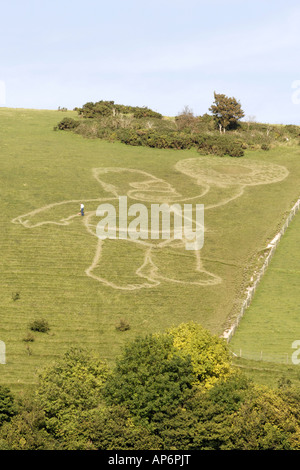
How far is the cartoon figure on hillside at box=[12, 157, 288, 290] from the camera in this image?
72188 mm

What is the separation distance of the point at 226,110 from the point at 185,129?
1019 centimetres

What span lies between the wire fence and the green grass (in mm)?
472

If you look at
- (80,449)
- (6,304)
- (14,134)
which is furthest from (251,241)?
(14,134)

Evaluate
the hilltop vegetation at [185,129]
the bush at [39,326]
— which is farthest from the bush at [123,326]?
the hilltop vegetation at [185,129]

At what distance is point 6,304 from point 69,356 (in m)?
19.1

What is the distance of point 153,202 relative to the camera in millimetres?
93750

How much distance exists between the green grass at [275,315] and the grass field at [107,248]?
2.14 metres

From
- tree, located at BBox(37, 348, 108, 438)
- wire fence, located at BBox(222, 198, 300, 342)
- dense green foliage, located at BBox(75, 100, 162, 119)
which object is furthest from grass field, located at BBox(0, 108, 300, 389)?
dense green foliage, located at BBox(75, 100, 162, 119)

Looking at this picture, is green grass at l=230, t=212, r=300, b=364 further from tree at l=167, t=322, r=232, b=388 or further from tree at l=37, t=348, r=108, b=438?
tree at l=37, t=348, r=108, b=438

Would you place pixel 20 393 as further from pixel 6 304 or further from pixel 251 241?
pixel 251 241

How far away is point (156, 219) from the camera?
289 ft

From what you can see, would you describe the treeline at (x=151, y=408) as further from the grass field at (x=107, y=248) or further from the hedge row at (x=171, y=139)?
the hedge row at (x=171, y=139)

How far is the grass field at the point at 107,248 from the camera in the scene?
200 ft

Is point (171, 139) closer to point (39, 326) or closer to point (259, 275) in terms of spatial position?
point (259, 275)
